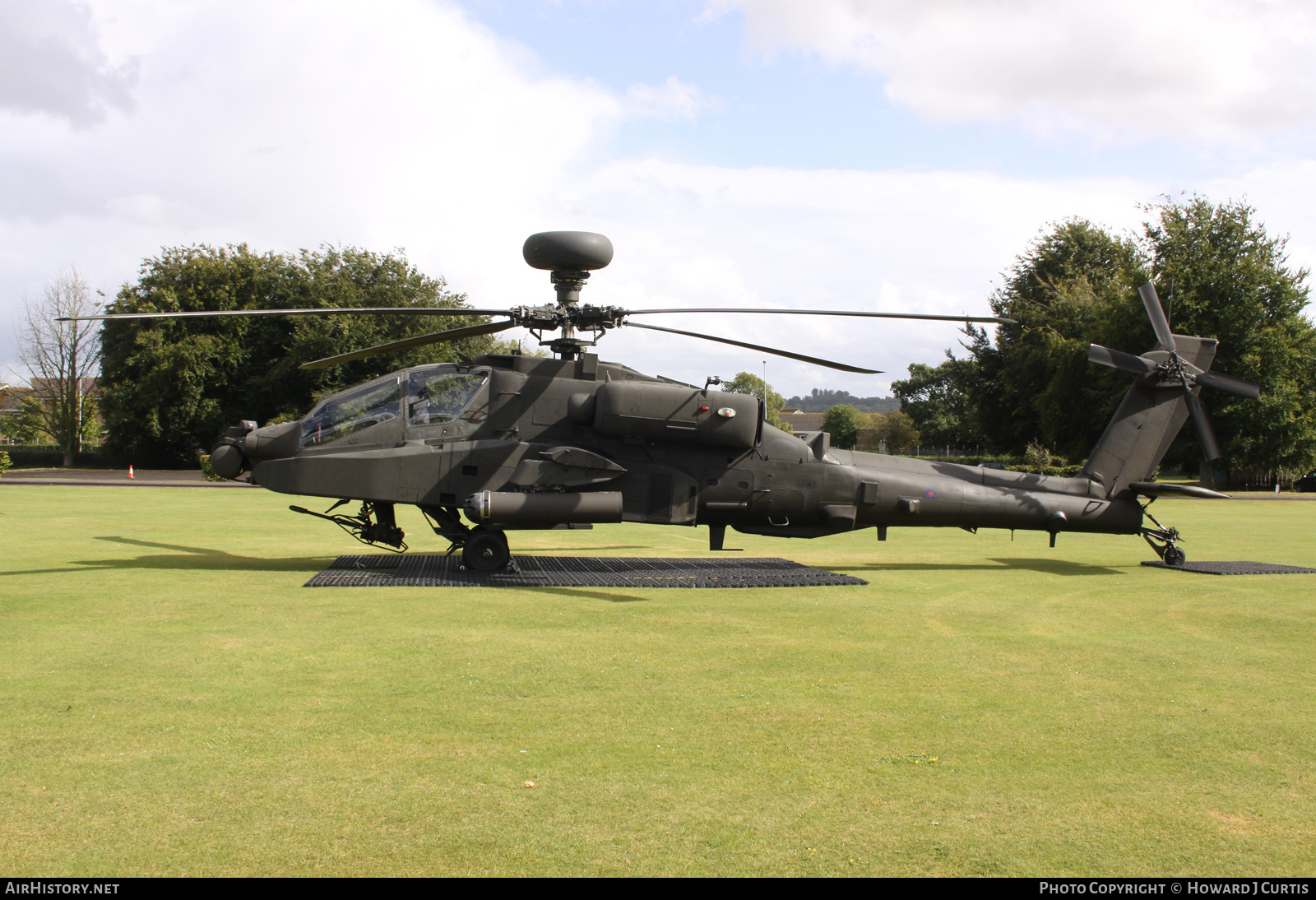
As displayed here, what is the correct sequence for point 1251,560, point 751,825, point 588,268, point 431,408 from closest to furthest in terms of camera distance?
point 751,825
point 588,268
point 431,408
point 1251,560

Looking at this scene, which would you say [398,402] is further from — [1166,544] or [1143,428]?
[1166,544]

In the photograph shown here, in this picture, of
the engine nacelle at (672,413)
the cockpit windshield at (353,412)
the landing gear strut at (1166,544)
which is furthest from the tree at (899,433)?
the cockpit windshield at (353,412)

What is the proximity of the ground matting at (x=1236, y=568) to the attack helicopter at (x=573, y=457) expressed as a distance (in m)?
1.35

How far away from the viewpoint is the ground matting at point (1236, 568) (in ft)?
47.1

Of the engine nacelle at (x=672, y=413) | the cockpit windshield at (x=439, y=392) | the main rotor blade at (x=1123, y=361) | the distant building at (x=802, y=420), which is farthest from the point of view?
the distant building at (x=802, y=420)

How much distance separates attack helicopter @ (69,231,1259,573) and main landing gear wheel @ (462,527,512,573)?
24 mm

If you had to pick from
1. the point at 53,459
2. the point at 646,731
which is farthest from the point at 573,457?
the point at 53,459

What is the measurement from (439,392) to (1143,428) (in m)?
12.2

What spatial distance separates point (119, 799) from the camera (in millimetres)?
4629

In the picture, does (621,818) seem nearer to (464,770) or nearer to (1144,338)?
(464,770)

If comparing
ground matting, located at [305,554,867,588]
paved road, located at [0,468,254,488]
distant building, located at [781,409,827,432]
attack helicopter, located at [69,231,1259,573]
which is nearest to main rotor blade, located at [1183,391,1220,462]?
attack helicopter, located at [69,231,1259,573]

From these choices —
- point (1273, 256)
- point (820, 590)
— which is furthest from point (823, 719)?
point (1273, 256)

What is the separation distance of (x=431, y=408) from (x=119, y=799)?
8950 millimetres

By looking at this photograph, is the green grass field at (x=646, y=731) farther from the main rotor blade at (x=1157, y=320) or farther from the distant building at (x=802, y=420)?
the distant building at (x=802, y=420)
